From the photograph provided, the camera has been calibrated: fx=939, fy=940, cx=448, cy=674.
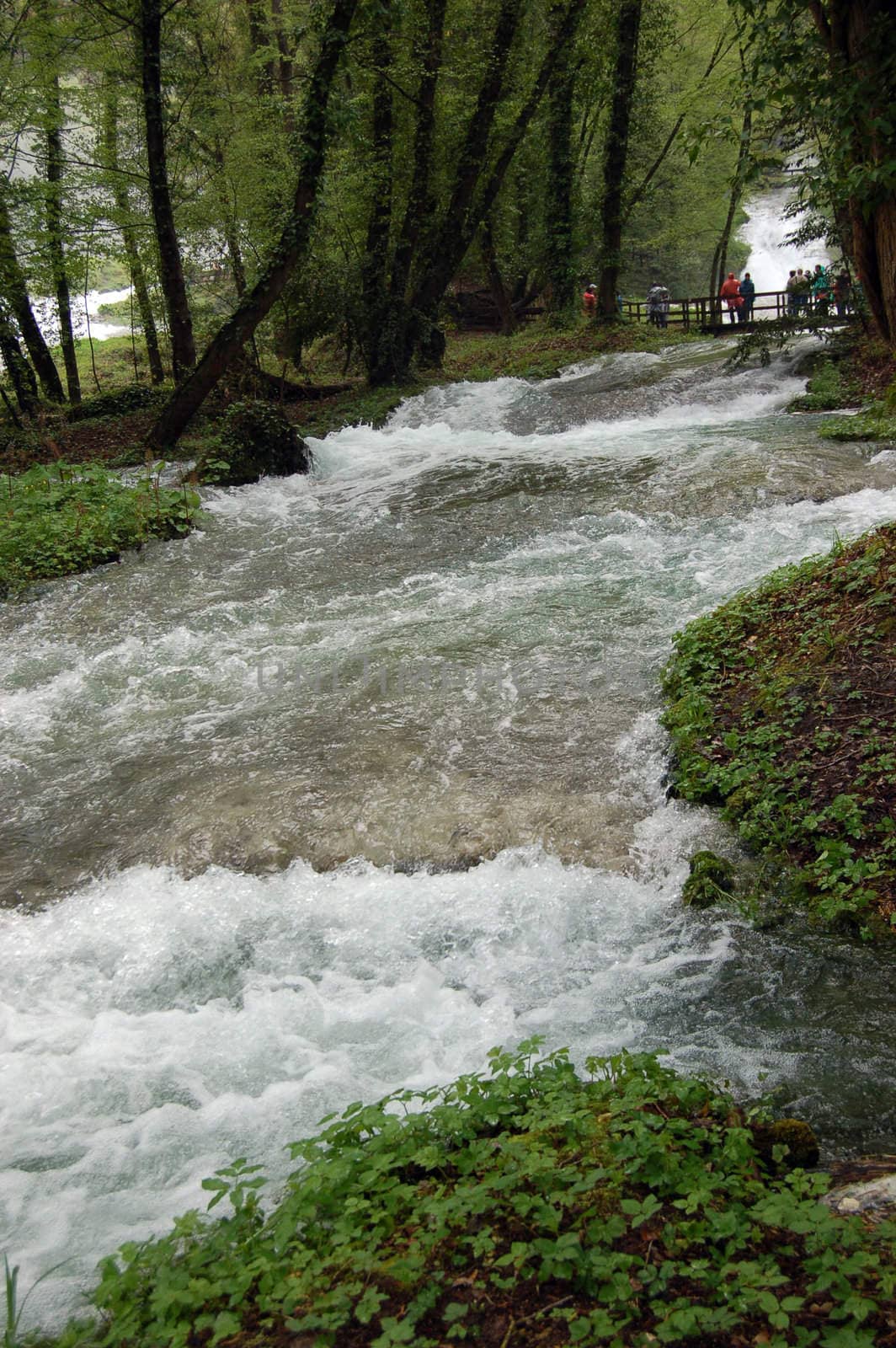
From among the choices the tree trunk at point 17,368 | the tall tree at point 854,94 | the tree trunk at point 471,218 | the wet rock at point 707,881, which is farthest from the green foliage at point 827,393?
the tree trunk at point 17,368

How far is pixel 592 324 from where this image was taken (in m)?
24.3

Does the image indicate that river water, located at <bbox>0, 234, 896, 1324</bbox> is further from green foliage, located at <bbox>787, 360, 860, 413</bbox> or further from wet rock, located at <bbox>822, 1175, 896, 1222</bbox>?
green foliage, located at <bbox>787, 360, 860, 413</bbox>

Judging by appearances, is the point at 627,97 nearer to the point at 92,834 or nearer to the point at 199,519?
the point at 199,519

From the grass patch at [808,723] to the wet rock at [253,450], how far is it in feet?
28.4

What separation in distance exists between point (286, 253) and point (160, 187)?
8.16 ft

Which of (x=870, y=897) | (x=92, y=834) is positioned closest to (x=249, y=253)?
(x=92, y=834)

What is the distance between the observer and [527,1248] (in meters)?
2.57

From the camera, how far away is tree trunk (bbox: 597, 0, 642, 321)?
2177 centimetres

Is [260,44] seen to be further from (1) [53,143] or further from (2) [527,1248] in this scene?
(2) [527,1248]

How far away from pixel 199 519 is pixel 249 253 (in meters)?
10.2

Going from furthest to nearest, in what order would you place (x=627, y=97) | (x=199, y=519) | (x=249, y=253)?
(x=627, y=97) < (x=249, y=253) < (x=199, y=519)

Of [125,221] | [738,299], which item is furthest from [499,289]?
[125,221]

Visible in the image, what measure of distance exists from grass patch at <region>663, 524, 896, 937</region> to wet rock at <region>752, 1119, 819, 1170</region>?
142cm

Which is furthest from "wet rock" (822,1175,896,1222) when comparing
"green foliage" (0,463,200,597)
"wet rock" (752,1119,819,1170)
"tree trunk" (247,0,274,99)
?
"tree trunk" (247,0,274,99)
